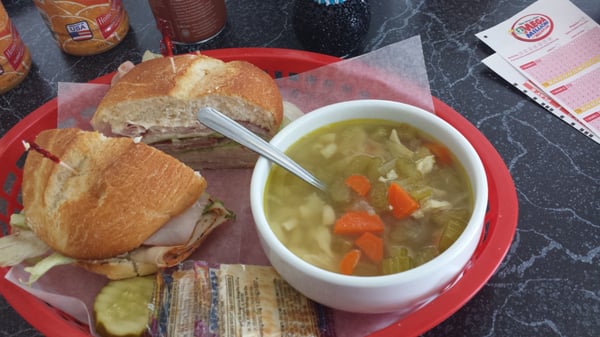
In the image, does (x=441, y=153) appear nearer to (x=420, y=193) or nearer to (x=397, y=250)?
(x=420, y=193)

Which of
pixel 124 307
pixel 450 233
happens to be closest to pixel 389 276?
pixel 450 233

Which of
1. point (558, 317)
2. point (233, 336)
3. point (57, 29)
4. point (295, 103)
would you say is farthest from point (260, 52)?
point (558, 317)

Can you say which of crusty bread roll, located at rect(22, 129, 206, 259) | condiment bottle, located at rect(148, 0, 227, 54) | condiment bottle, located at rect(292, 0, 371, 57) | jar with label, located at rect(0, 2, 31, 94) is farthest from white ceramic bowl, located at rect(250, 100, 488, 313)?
jar with label, located at rect(0, 2, 31, 94)

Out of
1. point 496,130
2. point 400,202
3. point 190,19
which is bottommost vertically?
point 496,130

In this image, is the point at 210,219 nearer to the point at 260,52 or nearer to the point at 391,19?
the point at 260,52

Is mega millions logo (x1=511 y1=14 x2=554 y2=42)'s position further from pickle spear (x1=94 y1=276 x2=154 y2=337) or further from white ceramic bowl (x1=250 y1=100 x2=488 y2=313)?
pickle spear (x1=94 y1=276 x2=154 y2=337)

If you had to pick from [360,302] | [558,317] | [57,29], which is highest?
[57,29]

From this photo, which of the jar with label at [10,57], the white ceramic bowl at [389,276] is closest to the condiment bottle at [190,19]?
the jar with label at [10,57]
